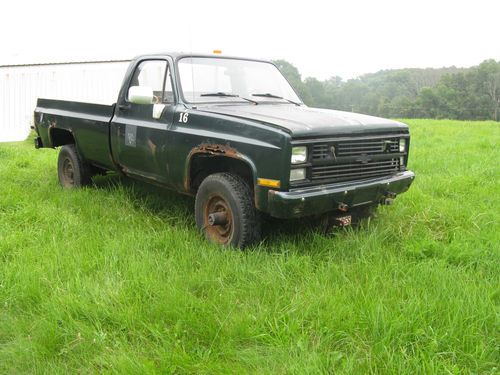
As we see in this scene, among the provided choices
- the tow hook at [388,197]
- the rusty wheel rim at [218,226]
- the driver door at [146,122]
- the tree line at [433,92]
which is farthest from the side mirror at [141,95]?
the tree line at [433,92]

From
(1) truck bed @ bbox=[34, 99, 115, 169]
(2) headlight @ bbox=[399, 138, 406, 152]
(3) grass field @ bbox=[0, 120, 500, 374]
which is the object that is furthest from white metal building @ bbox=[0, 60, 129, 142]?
(2) headlight @ bbox=[399, 138, 406, 152]

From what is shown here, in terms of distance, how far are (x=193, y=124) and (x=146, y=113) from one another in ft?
2.61

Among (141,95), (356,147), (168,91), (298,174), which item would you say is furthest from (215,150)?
(356,147)

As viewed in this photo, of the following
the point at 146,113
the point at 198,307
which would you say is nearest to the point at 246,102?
the point at 146,113

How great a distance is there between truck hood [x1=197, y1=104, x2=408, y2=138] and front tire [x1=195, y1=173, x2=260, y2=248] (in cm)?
56

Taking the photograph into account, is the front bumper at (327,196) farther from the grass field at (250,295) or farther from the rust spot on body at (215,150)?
the rust spot on body at (215,150)

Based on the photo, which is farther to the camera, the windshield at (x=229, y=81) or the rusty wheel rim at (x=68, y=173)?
the rusty wheel rim at (x=68, y=173)

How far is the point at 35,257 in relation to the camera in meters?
3.73

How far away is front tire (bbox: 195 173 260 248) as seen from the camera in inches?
148

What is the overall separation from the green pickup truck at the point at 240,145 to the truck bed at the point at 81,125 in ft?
0.08

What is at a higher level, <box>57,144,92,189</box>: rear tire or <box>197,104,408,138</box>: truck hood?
<box>197,104,408,138</box>: truck hood

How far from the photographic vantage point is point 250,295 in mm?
3131

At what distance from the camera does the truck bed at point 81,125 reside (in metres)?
5.26

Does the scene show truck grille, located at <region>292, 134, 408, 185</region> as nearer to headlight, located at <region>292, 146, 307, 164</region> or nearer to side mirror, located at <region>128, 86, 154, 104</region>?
headlight, located at <region>292, 146, 307, 164</region>
